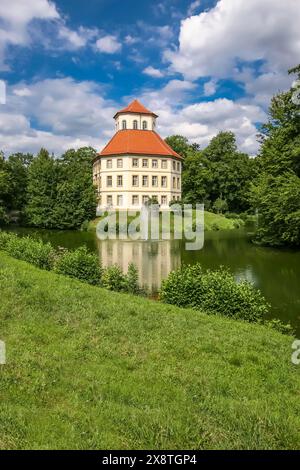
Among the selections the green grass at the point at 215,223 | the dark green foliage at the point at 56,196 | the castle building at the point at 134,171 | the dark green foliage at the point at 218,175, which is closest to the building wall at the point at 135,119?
the castle building at the point at 134,171

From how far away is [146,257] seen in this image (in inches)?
1065

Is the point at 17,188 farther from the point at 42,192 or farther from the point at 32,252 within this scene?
the point at 32,252

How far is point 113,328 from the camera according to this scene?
8750mm

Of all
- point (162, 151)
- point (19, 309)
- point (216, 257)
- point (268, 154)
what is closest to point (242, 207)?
point (162, 151)

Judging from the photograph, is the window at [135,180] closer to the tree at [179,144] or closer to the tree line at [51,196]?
the tree line at [51,196]

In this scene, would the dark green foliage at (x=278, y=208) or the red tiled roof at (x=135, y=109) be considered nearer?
the dark green foliage at (x=278, y=208)

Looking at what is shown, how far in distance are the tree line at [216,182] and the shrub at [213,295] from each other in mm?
19715

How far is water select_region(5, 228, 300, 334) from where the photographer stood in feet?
54.0

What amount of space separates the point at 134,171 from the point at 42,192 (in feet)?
51.4

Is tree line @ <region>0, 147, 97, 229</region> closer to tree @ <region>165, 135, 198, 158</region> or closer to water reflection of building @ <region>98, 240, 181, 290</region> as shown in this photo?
water reflection of building @ <region>98, 240, 181, 290</region>

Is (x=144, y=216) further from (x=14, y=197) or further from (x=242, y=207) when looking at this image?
(x=242, y=207)

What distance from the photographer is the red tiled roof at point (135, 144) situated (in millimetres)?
63400

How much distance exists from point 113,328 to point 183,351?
1755mm

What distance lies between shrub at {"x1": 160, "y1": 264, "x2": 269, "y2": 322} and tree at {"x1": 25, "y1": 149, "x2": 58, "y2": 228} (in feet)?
140
